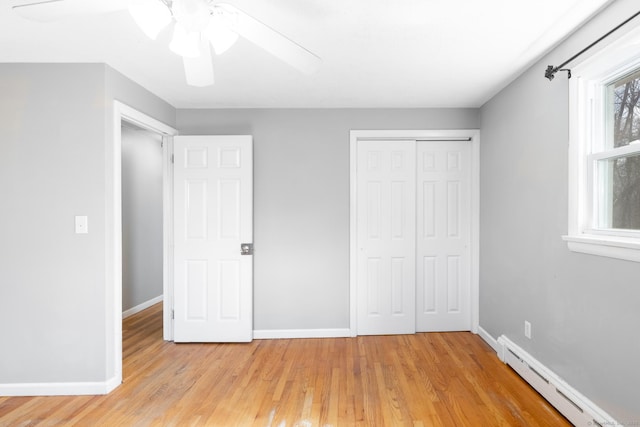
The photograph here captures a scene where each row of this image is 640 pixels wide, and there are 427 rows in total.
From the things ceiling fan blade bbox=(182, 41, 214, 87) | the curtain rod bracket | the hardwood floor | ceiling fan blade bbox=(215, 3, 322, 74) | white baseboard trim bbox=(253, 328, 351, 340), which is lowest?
the hardwood floor

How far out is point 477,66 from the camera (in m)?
2.46

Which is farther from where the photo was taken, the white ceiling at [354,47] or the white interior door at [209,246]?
the white interior door at [209,246]

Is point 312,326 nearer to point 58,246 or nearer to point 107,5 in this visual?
point 58,246

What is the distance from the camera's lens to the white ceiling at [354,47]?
1.76 meters

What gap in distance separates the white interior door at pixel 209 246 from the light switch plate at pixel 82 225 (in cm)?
94

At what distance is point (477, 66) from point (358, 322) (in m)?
2.54

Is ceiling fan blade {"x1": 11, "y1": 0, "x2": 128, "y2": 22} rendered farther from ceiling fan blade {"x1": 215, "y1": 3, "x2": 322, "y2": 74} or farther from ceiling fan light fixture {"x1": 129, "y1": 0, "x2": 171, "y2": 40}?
ceiling fan blade {"x1": 215, "y1": 3, "x2": 322, "y2": 74}

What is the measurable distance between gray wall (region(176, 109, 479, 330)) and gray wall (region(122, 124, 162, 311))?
1.36 m

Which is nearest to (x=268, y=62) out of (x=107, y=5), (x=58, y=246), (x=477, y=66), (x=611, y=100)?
(x=107, y=5)

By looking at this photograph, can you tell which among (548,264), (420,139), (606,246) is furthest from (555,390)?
(420,139)

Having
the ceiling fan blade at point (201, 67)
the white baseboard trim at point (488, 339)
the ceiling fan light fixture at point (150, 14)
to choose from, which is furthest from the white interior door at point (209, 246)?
the white baseboard trim at point (488, 339)

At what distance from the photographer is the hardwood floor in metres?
2.08

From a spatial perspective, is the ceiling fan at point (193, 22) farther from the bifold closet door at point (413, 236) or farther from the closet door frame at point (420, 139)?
the bifold closet door at point (413, 236)

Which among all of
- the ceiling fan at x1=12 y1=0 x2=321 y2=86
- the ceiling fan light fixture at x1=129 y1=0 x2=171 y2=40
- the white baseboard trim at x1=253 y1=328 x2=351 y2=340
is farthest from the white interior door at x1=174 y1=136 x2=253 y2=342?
the ceiling fan light fixture at x1=129 y1=0 x2=171 y2=40
